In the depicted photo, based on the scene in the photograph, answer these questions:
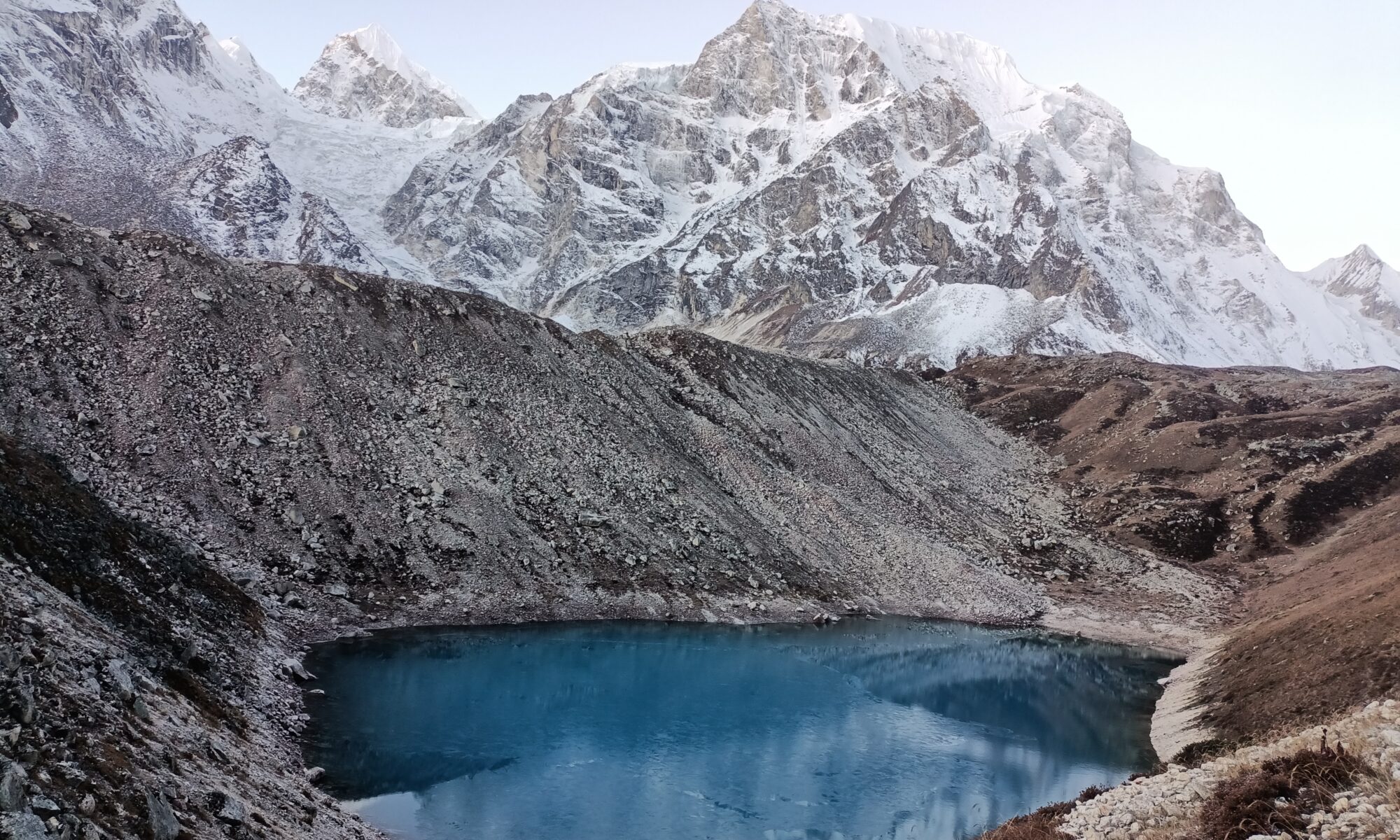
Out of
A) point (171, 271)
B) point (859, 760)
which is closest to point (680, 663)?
point (859, 760)

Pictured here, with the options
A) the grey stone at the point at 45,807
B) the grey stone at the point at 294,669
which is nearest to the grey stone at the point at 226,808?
the grey stone at the point at 45,807

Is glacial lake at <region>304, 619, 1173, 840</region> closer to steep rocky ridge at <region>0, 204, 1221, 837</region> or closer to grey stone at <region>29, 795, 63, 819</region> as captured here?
steep rocky ridge at <region>0, 204, 1221, 837</region>

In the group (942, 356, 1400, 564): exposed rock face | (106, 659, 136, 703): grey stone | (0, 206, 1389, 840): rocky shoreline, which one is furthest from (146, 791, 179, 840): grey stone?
(942, 356, 1400, 564): exposed rock face

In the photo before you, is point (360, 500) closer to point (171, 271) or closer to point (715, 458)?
point (171, 271)

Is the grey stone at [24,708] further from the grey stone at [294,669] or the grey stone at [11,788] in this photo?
the grey stone at [294,669]

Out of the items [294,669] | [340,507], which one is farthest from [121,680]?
[340,507]

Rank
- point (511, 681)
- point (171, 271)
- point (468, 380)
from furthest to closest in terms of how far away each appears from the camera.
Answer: point (468, 380) < point (171, 271) < point (511, 681)
